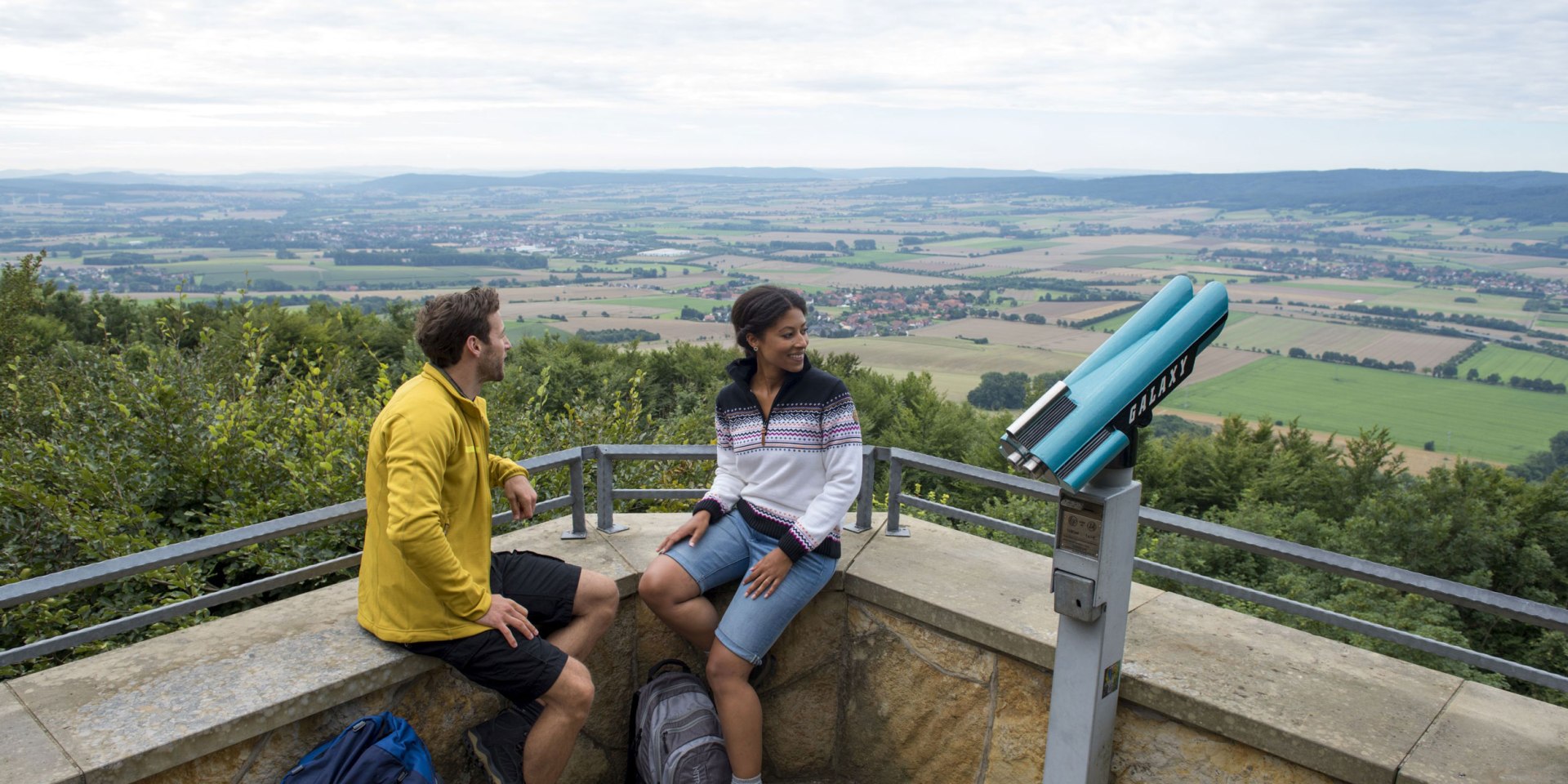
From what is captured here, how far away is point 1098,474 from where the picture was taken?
2121mm

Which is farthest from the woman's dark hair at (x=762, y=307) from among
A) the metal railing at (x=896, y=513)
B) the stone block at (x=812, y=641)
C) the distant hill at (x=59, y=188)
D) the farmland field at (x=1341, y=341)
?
the distant hill at (x=59, y=188)

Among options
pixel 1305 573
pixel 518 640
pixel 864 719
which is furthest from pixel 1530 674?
pixel 1305 573

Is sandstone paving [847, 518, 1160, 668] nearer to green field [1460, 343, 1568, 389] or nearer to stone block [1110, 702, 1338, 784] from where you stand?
stone block [1110, 702, 1338, 784]

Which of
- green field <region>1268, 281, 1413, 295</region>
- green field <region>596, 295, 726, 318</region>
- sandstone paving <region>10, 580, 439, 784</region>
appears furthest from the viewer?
green field <region>1268, 281, 1413, 295</region>

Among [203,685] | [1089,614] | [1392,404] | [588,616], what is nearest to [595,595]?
[588,616]

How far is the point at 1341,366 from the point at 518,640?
2828cm

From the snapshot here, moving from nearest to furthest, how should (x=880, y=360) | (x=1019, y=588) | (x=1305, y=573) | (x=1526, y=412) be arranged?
(x=1019, y=588) → (x=1305, y=573) → (x=880, y=360) → (x=1526, y=412)

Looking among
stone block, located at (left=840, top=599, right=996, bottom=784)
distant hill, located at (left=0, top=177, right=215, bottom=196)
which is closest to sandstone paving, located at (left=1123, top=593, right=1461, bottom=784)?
stone block, located at (left=840, top=599, right=996, bottom=784)

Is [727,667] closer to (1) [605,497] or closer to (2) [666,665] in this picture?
(2) [666,665]

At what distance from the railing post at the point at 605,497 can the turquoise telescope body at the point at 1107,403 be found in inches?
77.9

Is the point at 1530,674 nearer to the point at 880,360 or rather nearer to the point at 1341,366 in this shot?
the point at 880,360

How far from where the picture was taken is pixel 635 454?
135 inches

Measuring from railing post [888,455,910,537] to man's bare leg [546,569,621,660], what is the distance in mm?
1136

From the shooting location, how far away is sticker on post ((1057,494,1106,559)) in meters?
2.12
